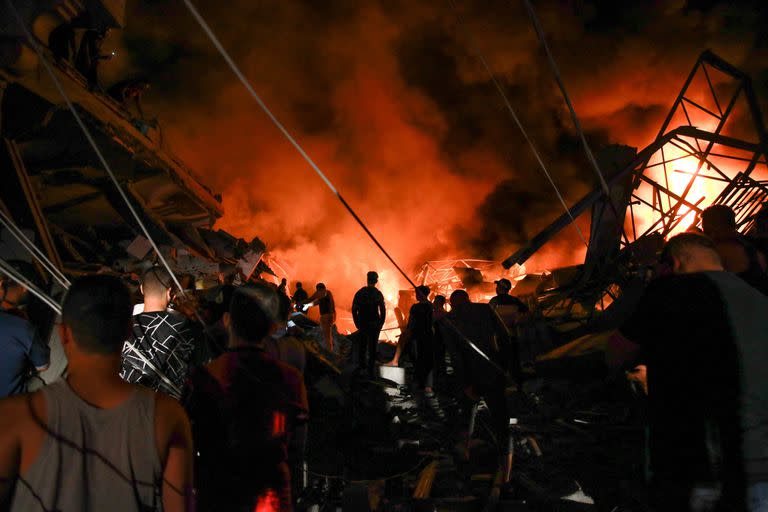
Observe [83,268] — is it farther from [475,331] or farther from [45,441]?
[45,441]

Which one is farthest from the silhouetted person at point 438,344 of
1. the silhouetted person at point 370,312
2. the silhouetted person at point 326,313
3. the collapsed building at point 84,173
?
the collapsed building at point 84,173

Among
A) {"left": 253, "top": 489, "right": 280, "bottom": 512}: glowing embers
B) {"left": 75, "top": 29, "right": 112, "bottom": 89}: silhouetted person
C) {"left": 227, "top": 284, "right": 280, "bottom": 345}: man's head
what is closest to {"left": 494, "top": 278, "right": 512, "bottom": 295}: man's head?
{"left": 227, "top": 284, "right": 280, "bottom": 345}: man's head

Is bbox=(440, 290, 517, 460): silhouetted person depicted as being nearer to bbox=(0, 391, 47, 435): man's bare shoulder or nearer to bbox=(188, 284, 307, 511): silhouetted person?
bbox=(188, 284, 307, 511): silhouetted person

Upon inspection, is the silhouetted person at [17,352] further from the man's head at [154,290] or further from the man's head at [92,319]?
the man's head at [92,319]

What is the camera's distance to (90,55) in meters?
12.4

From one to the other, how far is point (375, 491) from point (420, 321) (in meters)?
4.54

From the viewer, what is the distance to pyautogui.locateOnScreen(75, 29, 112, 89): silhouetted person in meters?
12.3

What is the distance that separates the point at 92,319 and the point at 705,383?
2.68 m

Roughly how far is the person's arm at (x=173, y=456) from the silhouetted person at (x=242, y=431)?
1.22ft

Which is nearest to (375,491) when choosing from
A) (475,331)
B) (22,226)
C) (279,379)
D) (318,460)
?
(318,460)

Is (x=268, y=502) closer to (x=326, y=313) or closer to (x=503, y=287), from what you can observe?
(x=503, y=287)

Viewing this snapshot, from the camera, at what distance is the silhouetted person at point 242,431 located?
6.32ft

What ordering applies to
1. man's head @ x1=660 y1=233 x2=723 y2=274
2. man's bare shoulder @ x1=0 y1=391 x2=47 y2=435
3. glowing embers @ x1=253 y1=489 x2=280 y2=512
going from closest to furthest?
man's bare shoulder @ x1=0 y1=391 x2=47 y2=435 < glowing embers @ x1=253 y1=489 x2=280 y2=512 < man's head @ x1=660 y1=233 x2=723 y2=274

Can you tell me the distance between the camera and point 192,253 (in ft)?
47.2
